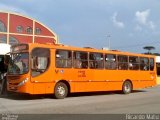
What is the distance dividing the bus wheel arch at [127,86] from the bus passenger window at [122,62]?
1.00m

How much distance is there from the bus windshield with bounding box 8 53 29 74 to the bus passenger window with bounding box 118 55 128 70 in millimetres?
7589

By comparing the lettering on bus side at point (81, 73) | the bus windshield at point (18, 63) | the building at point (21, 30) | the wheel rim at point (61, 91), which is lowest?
the wheel rim at point (61, 91)

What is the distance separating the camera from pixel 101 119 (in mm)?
12938

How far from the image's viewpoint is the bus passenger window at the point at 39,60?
19.8m

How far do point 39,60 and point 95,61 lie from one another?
14.9ft

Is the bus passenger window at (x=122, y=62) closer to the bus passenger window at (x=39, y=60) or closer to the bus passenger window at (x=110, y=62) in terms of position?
the bus passenger window at (x=110, y=62)

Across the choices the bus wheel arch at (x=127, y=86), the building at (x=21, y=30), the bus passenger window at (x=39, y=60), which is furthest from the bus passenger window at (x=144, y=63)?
the building at (x=21, y=30)

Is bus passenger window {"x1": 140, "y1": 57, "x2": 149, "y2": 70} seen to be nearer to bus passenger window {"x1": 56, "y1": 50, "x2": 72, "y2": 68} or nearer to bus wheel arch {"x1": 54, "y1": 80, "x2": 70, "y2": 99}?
bus passenger window {"x1": 56, "y1": 50, "x2": 72, "y2": 68}

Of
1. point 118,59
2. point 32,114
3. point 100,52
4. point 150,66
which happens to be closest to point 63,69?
point 100,52

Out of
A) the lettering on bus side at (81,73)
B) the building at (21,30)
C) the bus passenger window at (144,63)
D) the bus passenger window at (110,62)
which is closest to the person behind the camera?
the lettering on bus side at (81,73)

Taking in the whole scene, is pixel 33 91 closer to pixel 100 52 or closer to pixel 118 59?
pixel 100 52

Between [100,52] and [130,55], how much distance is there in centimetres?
340

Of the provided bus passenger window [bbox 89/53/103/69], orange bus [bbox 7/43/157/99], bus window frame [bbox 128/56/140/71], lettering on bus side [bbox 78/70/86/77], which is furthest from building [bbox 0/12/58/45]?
lettering on bus side [bbox 78/70/86/77]

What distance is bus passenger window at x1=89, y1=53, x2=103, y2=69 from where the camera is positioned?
2306 centimetres
